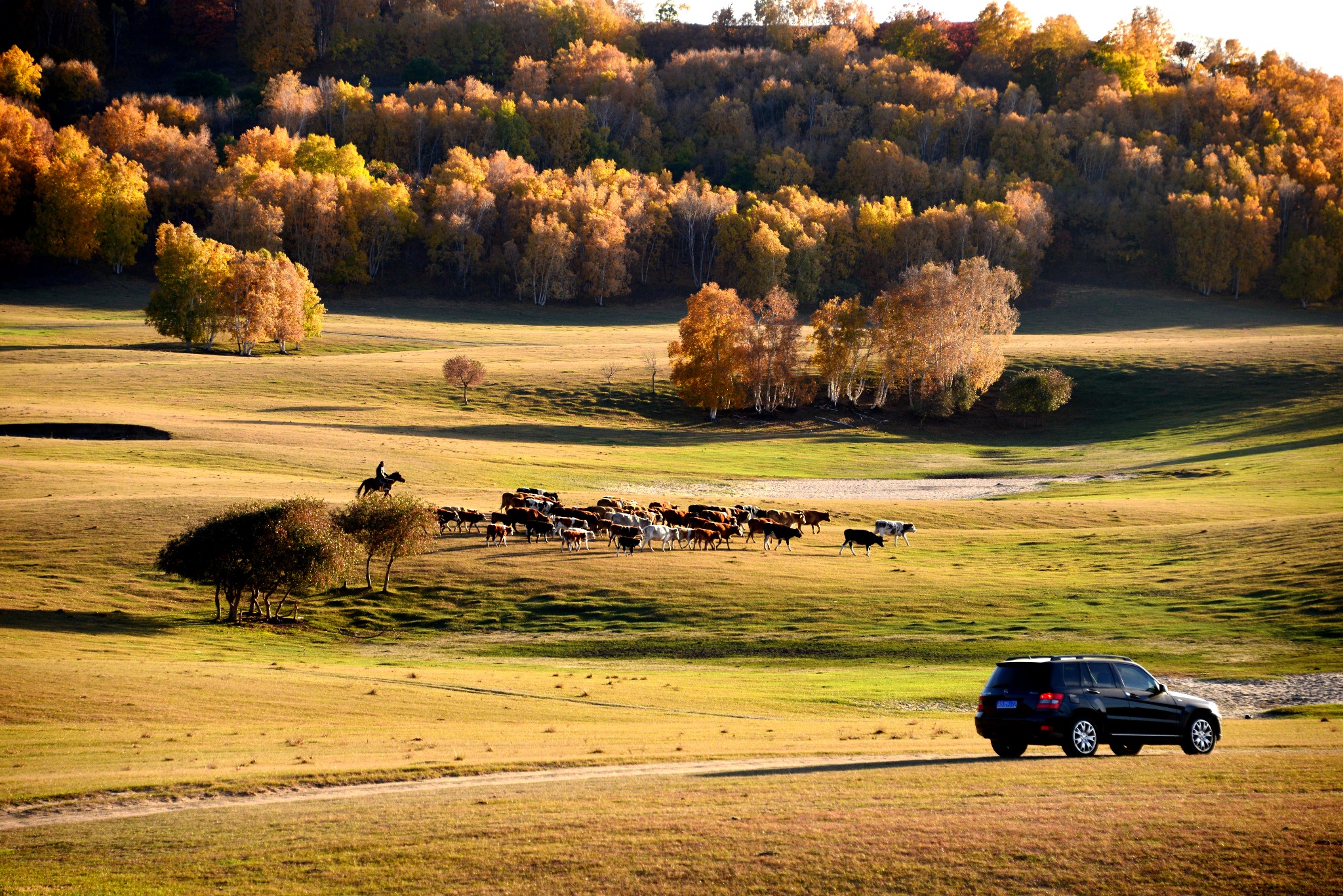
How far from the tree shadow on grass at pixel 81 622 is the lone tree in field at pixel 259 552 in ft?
6.15

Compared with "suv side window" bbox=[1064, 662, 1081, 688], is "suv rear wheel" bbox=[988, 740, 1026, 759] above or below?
below

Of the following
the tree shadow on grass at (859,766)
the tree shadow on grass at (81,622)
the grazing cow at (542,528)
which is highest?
the tree shadow on grass at (859,766)

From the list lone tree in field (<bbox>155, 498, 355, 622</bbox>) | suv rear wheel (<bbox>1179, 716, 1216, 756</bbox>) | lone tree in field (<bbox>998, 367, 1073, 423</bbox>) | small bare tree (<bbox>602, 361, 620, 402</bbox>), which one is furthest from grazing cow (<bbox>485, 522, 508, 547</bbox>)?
lone tree in field (<bbox>998, 367, 1073, 423</bbox>)

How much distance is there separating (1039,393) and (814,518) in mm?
63009

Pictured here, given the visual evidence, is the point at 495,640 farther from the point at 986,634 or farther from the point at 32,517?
the point at 32,517

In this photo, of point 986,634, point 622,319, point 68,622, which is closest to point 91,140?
point 622,319

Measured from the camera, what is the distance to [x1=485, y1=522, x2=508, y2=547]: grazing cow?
4956 cm

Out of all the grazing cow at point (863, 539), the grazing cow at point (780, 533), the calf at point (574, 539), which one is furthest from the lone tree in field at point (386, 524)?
the grazing cow at point (863, 539)

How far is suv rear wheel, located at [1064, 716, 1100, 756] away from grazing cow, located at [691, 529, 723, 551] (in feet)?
102

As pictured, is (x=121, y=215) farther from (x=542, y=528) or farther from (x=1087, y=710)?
(x=1087, y=710)

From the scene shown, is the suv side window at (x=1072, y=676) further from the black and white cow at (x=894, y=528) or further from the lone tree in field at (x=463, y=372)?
the lone tree in field at (x=463, y=372)

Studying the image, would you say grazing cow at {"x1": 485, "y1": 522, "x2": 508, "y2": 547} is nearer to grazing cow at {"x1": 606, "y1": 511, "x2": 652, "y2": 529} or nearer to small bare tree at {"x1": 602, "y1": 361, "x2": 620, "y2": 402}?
grazing cow at {"x1": 606, "y1": 511, "x2": 652, "y2": 529}

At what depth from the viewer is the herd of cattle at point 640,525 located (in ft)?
162

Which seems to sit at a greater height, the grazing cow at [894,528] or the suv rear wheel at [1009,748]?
the suv rear wheel at [1009,748]
